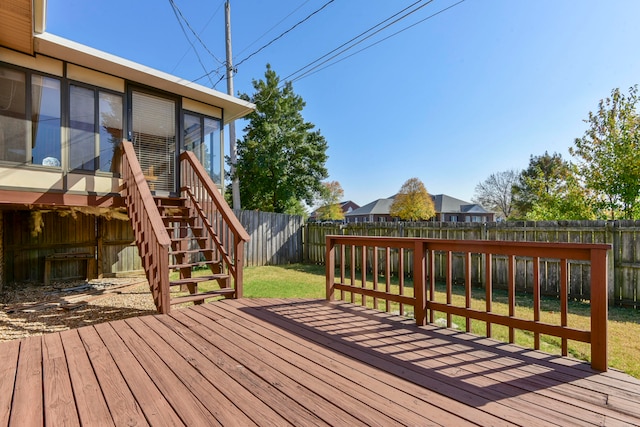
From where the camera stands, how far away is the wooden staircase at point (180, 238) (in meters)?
3.59

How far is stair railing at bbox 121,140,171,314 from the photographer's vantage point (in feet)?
11.4

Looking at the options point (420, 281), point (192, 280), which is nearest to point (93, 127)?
point (192, 280)

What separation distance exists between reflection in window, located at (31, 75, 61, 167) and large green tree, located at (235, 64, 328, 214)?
32.0 feet

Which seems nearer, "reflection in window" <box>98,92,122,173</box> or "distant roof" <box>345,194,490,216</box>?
"reflection in window" <box>98,92,122,173</box>

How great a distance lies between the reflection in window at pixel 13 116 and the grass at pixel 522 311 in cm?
435

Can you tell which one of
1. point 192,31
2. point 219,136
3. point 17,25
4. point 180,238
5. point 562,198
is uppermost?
point 192,31

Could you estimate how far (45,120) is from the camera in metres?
4.94

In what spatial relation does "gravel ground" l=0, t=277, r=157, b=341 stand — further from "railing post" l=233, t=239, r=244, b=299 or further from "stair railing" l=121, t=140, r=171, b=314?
"railing post" l=233, t=239, r=244, b=299

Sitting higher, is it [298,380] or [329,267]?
[329,267]

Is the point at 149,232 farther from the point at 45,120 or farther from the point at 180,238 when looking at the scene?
the point at 45,120

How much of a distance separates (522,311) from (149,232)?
5.67 metres

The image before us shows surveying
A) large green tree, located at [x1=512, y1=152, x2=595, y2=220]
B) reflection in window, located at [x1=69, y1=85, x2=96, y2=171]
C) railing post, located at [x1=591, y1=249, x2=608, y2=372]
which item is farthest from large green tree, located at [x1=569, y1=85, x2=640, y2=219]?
reflection in window, located at [x1=69, y1=85, x2=96, y2=171]

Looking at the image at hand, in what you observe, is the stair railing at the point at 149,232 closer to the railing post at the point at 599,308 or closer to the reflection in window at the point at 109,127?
the reflection in window at the point at 109,127

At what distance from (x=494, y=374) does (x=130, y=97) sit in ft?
23.1
